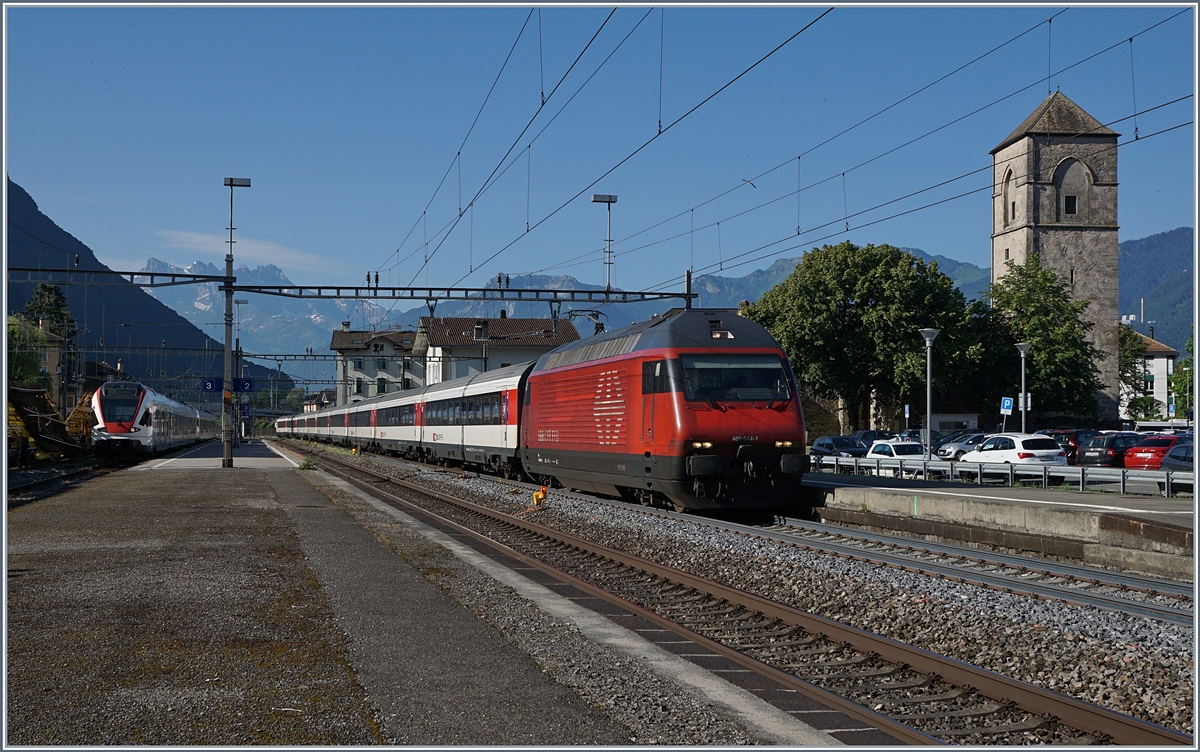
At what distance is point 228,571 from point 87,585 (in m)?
1.58

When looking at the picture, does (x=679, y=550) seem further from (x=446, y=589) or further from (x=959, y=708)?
(x=959, y=708)

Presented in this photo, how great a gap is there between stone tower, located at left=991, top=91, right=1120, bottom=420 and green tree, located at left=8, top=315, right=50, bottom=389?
72379 millimetres

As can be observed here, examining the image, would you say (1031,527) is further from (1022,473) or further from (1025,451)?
(1025,451)

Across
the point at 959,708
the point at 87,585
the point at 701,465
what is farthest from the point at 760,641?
the point at 701,465

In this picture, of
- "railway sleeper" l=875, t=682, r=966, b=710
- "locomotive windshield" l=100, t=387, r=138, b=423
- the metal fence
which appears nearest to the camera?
"railway sleeper" l=875, t=682, r=966, b=710

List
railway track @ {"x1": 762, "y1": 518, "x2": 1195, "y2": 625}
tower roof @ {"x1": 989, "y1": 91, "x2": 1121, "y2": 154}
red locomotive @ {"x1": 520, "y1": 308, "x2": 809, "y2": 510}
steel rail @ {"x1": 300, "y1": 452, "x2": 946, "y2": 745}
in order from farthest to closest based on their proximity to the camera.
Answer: tower roof @ {"x1": 989, "y1": 91, "x2": 1121, "y2": 154} < red locomotive @ {"x1": 520, "y1": 308, "x2": 809, "y2": 510} < railway track @ {"x1": 762, "y1": 518, "x2": 1195, "y2": 625} < steel rail @ {"x1": 300, "y1": 452, "x2": 946, "y2": 745}

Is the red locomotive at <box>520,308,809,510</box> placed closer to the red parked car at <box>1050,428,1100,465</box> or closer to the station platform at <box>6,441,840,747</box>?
the station platform at <box>6,441,840,747</box>

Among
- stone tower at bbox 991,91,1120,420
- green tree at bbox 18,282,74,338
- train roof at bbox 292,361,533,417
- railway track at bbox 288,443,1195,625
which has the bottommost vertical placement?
railway track at bbox 288,443,1195,625

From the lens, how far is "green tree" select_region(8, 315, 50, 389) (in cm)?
5978

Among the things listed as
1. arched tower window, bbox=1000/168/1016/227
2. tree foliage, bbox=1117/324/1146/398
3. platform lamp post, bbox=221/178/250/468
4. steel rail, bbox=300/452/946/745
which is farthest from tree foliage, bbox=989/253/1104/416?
steel rail, bbox=300/452/946/745

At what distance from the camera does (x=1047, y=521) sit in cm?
1608

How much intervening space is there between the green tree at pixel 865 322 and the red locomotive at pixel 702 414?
41.9 metres

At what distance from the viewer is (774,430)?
18.9 m

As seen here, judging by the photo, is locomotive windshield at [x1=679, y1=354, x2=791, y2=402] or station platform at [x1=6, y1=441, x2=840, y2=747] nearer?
station platform at [x1=6, y1=441, x2=840, y2=747]
